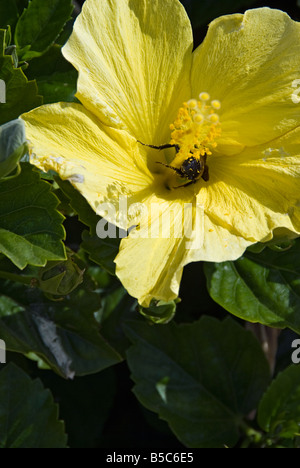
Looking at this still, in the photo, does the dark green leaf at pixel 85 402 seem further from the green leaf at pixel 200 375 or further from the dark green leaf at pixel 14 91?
the dark green leaf at pixel 14 91

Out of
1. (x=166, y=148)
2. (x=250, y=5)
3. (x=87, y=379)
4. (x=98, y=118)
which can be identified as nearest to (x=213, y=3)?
(x=250, y=5)

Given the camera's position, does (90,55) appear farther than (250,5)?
No

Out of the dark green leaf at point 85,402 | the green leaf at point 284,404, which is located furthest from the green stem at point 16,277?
the green leaf at point 284,404

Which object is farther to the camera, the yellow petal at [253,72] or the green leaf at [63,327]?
the green leaf at [63,327]

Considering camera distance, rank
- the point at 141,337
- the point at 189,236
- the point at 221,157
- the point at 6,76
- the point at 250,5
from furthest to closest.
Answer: the point at 250,5 < the point at 141,337 < the point at 221,157 < the point at 6,76 < the point at 189,236

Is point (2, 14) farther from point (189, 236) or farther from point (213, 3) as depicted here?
point (189, 236)

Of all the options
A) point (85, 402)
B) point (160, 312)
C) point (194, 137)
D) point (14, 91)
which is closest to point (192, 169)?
point (194, 137)
